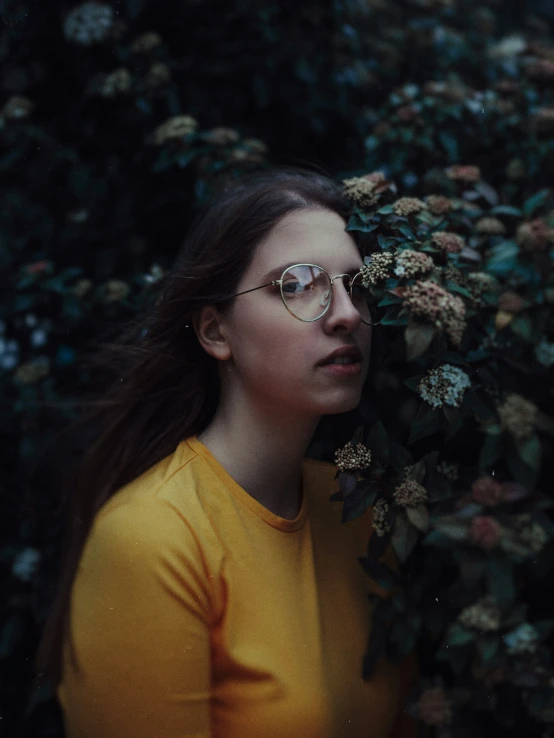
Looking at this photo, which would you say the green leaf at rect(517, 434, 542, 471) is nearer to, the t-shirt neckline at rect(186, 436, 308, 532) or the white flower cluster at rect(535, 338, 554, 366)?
the white flower cluster at rect(535, 338, 554, 366)

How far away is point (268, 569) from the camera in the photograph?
1.45 meters

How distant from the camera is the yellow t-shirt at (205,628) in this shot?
135cm

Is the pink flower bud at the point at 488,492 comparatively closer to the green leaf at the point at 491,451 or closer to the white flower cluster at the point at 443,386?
the green leaf at the point at 491,451

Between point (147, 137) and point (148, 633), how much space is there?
148 centimetres

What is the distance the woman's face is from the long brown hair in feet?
0.15

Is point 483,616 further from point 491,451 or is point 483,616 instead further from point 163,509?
point 163,509

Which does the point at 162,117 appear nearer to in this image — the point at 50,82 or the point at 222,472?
the point at 50,82

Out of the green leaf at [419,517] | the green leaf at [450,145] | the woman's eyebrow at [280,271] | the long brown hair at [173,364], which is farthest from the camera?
the green leaf at [450,145]

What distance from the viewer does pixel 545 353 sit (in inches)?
53.2

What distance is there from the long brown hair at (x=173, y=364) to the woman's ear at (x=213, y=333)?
0.09 ft

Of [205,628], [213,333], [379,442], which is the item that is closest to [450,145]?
[213,333]

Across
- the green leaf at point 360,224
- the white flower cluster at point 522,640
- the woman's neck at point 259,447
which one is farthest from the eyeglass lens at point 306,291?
the white flower cluster at point 522,640

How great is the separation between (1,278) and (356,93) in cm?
128

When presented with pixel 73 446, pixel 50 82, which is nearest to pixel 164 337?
pixel 73 446
